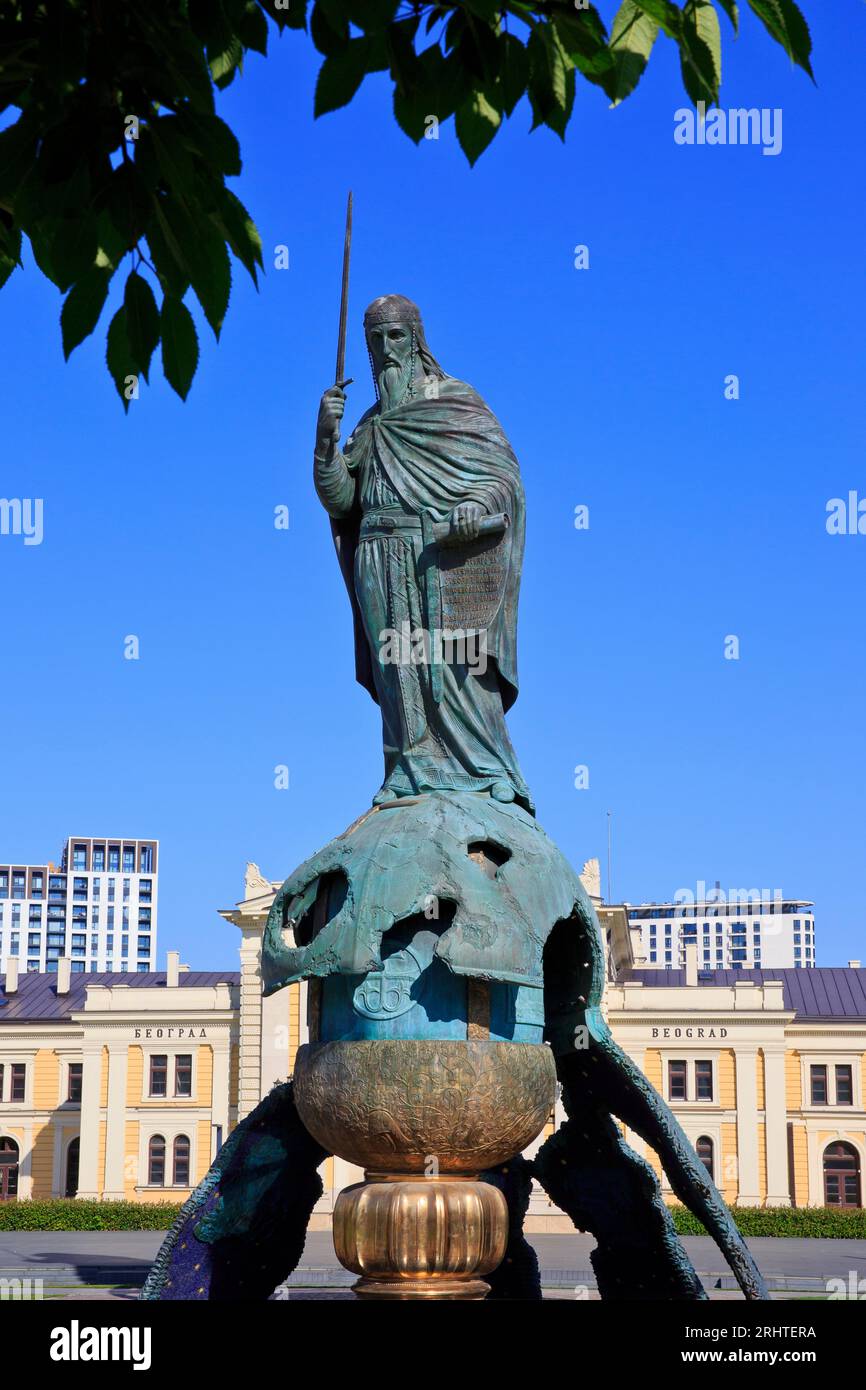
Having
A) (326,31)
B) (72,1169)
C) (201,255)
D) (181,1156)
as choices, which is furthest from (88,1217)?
(326,31)

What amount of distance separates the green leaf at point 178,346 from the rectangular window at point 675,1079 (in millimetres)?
49381

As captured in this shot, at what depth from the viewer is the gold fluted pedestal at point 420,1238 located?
342 inches

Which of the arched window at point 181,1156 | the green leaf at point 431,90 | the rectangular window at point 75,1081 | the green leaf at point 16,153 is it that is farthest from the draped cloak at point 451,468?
the rectangular window at point 75,1081

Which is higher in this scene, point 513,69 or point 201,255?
point 513,69

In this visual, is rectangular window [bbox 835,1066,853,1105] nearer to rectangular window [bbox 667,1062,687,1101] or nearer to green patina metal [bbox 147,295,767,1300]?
rectangular window [bbox 667,1062,687,1101]

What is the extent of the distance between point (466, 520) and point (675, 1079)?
44.3 m

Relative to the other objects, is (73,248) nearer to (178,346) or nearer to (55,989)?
(178,346)

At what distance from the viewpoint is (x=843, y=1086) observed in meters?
53.9

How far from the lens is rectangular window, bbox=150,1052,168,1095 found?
55.1 metres

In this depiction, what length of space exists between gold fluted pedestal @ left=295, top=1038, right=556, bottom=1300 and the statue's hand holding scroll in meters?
3.10

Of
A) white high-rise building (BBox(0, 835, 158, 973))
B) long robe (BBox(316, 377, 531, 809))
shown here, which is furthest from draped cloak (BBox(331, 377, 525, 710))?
white high-rise building (BBox(0, 835, 158, 973))
